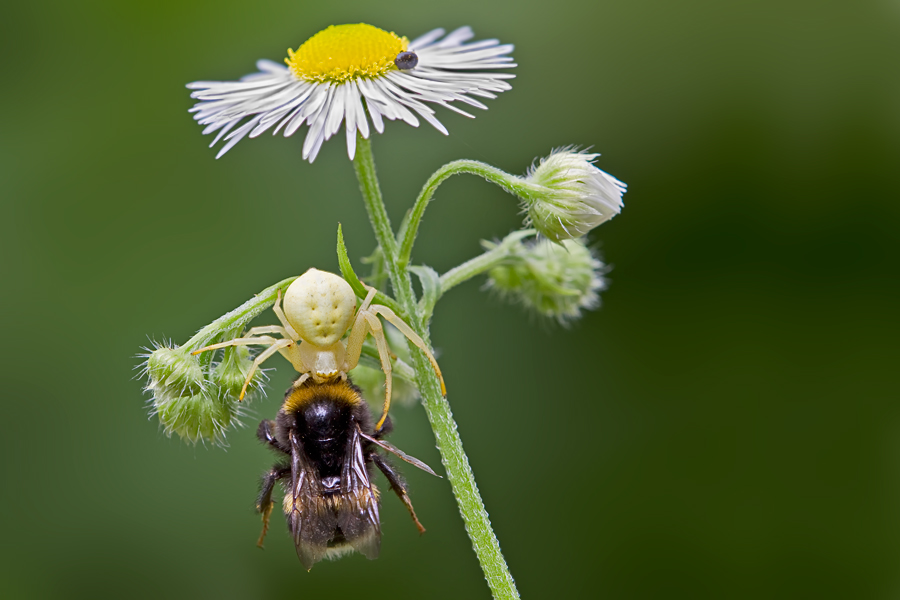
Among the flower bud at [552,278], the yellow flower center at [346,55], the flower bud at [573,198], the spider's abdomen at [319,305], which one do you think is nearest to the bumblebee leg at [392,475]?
the spider's abdomen at [319,305]

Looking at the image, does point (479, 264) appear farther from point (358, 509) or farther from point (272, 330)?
point (358, 509)

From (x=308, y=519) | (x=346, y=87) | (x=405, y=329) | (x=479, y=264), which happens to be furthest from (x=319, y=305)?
(x=346, y=87)

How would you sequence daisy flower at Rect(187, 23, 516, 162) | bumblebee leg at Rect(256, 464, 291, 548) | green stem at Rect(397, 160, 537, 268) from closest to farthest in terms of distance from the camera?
1. bumblebee leg at Rect(256, 464, 291, 548)
2. green stem at Rect(397, 160, 537, 268)
3. daisy flower at Rect(187, 23, 516, 162)

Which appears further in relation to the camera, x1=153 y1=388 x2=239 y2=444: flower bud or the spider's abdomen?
x1=153 y1=388 x2=239 y2=444: flower bud

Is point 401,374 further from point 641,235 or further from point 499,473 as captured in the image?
point 641,235

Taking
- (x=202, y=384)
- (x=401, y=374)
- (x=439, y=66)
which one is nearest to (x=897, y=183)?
(x=439, y=66)

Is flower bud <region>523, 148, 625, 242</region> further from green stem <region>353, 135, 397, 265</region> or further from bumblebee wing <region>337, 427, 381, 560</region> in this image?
bumblebee wing <region>337, 427, 381, 560</region>

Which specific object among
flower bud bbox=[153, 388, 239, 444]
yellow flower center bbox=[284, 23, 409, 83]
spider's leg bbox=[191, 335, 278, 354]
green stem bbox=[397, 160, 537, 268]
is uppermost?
yellow flower center bbox=[284, 23, 409, 83]

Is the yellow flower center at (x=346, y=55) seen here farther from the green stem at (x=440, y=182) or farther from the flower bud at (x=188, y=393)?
the flower bud at (x=188, y=393)

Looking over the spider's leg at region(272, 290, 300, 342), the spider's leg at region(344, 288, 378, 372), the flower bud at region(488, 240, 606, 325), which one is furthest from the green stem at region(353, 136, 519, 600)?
the flower bud at region(488, 240, 606, 325)
